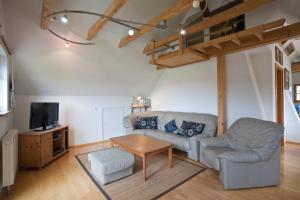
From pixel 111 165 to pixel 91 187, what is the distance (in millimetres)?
422

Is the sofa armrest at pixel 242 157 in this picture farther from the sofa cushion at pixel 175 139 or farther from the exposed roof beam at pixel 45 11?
the exposed roof beam at pixel 45 11

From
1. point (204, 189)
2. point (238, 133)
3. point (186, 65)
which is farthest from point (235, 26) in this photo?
point (204, 189)

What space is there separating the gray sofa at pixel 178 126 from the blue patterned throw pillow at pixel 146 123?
123mm

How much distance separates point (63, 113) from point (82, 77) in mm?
1090

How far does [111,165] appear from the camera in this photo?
8.11 feet

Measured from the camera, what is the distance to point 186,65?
4508mm

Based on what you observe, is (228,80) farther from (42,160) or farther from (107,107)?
(42,160)

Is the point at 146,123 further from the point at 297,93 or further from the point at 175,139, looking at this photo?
the point at 297,93

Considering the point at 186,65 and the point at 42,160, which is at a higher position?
the point at 186,65

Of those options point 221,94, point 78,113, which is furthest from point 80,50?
point 221,94

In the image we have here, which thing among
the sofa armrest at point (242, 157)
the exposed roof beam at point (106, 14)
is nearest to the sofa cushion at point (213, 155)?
the sofa armrest at point (242, 157)

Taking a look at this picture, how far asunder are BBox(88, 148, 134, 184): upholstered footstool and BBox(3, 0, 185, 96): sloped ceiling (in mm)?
2100

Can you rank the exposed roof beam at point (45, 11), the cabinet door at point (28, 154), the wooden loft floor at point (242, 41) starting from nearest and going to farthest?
the exposed roof beam at point (45, 11)
the wooden loft floor at point (242, 41)
the cabinet door at point (28, 154)

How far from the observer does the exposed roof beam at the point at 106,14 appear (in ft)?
7.52
